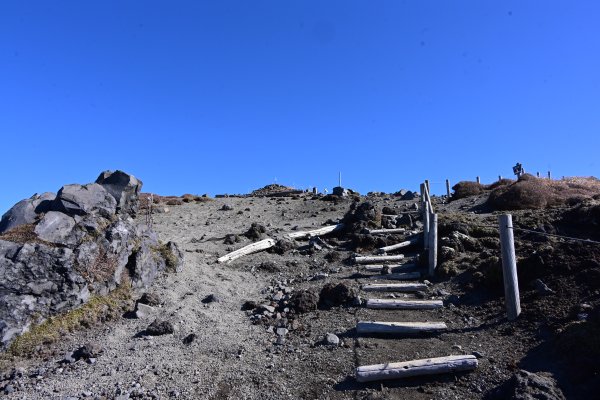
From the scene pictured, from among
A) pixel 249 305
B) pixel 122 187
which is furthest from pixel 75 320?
pixel 122 187

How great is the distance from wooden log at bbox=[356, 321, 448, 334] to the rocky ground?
0.55 feet

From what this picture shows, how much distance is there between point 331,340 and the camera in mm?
9016

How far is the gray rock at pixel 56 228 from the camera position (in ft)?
36.6

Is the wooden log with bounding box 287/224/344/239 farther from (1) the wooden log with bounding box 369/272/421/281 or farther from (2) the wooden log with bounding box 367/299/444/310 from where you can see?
(2) the wooden log with bounding box 367/299/444/310

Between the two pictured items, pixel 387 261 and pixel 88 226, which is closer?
pixel 88 226

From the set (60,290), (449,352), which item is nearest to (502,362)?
(449,352)

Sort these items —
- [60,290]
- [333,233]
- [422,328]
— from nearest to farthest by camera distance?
[422,328]
[60,290]
[333,233]

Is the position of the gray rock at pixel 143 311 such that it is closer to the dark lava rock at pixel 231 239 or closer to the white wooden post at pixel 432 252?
the dark lava rock at pixel 231 239

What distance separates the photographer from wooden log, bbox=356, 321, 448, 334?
902 cm

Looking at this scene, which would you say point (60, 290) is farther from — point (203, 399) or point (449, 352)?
point (449, 352)

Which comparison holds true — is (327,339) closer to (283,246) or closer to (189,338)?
(189,338)

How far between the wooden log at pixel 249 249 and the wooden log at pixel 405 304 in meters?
6.60

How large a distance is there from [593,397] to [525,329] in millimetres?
2333

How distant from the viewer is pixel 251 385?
780cm
